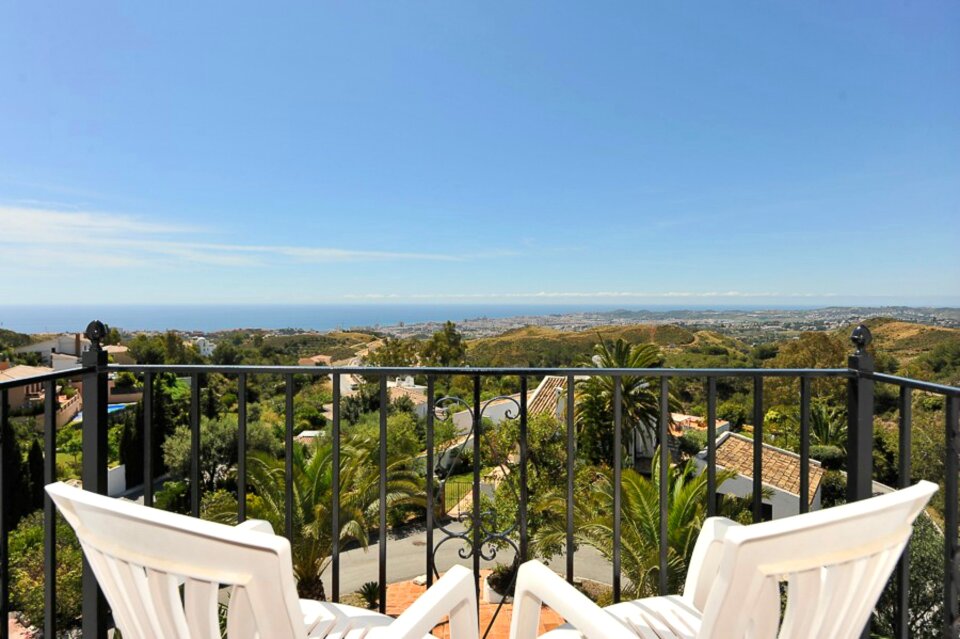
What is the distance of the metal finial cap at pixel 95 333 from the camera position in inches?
64.3

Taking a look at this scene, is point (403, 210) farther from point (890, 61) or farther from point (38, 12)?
point (890, 61)

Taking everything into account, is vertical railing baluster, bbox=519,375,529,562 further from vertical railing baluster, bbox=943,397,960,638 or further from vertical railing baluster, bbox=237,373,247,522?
vertical railing baluster, bbox=943,397,960,638

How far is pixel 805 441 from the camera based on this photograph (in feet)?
5.47

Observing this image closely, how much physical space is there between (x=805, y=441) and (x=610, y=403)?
16.0 m

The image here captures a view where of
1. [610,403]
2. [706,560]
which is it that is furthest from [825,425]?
[706,560]

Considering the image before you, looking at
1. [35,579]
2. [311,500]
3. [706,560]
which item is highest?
[706,560]

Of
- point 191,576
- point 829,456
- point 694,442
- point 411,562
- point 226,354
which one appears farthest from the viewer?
point 226,354

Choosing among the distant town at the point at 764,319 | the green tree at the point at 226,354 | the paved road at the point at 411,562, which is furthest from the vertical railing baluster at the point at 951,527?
the green tree at the point at 226,354

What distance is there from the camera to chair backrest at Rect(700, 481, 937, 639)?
30.0 inches

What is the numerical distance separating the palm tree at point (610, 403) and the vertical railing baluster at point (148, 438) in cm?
1331

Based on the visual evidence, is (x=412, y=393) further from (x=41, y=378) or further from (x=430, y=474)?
(x=41, y=378)

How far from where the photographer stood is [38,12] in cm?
1180

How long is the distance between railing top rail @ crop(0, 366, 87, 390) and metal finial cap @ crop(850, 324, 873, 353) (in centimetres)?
259

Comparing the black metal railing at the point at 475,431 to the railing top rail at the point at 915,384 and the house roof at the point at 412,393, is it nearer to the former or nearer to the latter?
the railing top rail at the point at 915,384
